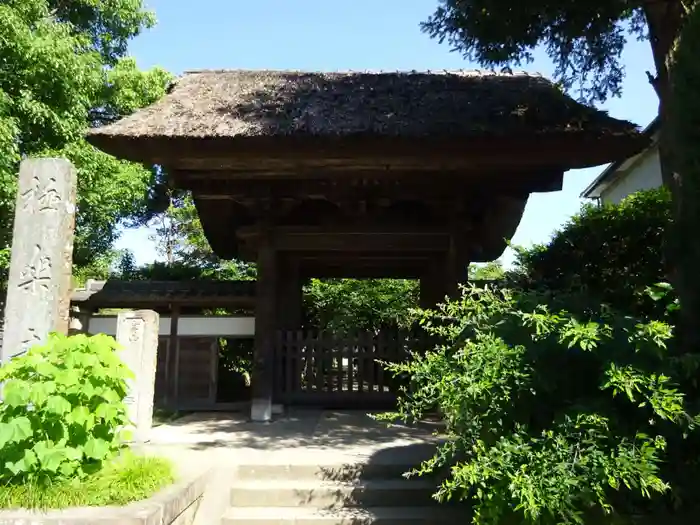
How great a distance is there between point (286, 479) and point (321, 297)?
45.6 ft

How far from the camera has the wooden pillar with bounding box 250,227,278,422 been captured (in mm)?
6984

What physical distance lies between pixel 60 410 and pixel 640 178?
14061 mm

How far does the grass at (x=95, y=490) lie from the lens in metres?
2.91

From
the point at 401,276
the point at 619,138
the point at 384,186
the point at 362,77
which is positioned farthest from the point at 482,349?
the point at 401,276

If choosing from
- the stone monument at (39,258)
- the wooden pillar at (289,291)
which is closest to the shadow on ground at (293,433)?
the stone monument at (39,258)

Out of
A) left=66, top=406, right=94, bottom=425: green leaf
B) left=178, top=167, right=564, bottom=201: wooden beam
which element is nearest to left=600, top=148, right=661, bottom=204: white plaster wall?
left=178, top=167, right=564, bottom=201: wooden beam

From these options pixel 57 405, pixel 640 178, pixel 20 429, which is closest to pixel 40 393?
pixel 57 405

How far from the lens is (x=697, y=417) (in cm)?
279

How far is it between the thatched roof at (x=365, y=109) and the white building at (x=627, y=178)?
19.4 ft

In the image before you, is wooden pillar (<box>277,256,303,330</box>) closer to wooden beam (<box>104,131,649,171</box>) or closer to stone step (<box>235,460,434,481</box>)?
wooden beam (<box>104,131,649,171</box>)

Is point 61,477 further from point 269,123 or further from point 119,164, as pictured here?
point 119,164

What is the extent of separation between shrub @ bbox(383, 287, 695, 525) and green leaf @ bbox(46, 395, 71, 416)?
79.5 inches

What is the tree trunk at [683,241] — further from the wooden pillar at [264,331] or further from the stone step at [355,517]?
the wooden pillar at [264,331]

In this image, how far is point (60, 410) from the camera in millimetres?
2959
